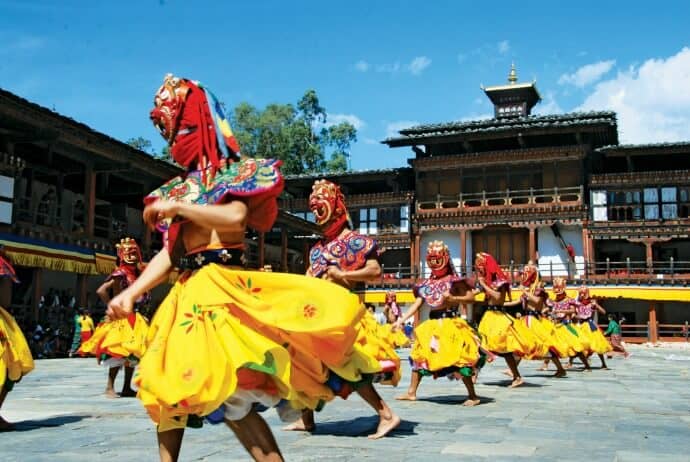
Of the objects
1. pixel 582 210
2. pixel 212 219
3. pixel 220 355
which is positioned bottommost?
pixel 220 355

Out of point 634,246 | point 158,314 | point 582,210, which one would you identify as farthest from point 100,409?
point 634,246

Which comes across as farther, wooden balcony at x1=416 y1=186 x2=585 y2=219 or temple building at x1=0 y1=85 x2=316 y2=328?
wooden balcony at x1=416 y1=186 x2=585 y2=219

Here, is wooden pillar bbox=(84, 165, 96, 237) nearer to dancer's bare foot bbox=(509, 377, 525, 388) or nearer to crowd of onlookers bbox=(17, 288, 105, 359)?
crowd of onlookers bbox=(17, 288, 105, 359)

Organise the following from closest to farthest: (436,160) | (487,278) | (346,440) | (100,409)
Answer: (346,440) → (100,409) → (487,278) → (436,160)

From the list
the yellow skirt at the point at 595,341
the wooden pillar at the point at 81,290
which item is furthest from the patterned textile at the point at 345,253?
the wooden pillar at the point at 81,290

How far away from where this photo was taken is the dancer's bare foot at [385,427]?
5.42m

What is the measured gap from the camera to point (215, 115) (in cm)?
361

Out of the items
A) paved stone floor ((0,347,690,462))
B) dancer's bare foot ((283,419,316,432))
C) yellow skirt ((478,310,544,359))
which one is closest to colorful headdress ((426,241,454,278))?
paved stone floor ((0,347,690,462))

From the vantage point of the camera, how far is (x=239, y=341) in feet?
9.81

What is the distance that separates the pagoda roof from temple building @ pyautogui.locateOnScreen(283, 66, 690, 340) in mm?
56

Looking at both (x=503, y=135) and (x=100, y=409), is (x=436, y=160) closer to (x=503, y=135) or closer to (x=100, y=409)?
(x=503, y=135)

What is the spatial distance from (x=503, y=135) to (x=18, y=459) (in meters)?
34.3

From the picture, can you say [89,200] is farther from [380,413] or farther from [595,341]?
[380,413]

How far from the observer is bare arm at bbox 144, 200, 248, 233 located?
317 centimetres
